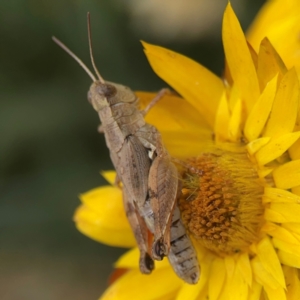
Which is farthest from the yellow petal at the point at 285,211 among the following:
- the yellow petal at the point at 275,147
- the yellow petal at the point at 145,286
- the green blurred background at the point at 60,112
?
the green blurred background at the point at 60,112

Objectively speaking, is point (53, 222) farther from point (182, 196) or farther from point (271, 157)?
point (271, 157)

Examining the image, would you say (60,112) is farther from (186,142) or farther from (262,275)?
(262,275)

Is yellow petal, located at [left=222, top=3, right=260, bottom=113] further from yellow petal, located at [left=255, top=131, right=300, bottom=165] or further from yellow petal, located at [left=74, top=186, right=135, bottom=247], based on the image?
yellow petal, located at [left=74, top=186, right=135, bottom=247]

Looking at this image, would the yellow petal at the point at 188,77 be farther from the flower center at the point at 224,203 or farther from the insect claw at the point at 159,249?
the insect claw at the point at 159,249

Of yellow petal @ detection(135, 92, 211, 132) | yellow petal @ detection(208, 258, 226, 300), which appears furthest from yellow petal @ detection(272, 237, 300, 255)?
yellow petal @ detection(135, 92, 211, 132)

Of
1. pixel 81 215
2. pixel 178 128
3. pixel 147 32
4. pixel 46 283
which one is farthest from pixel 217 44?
pixel 46 283

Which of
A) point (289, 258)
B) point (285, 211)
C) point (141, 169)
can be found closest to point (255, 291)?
point (289, 258)
